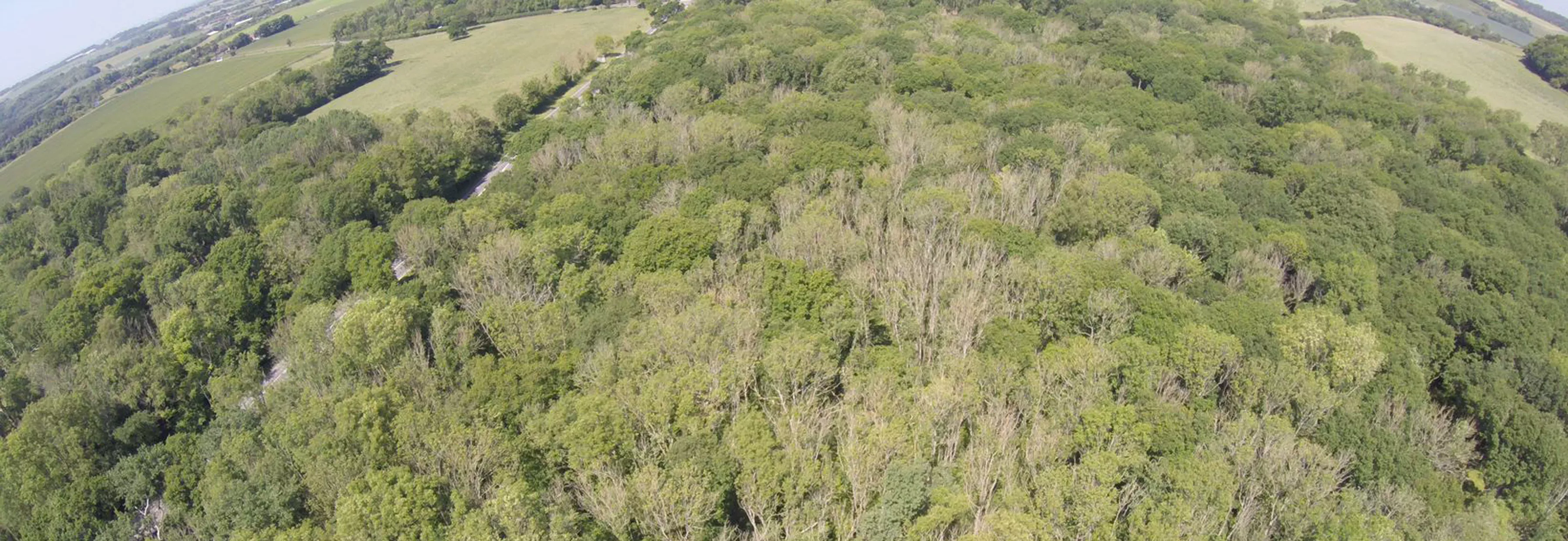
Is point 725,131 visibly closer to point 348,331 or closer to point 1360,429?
point 348,331

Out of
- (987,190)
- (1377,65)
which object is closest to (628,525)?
(987,190)

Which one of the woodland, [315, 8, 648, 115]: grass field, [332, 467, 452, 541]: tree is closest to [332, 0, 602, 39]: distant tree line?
[315, 8, 648, 115]: grass field

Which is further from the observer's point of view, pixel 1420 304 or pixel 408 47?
pixel 408 47

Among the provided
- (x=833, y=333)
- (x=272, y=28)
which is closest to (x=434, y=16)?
(x=272, y=28)

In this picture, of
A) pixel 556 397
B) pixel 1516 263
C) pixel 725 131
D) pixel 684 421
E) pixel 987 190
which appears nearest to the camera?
pixel 684 421

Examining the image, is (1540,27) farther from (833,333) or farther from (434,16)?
(434,16)
